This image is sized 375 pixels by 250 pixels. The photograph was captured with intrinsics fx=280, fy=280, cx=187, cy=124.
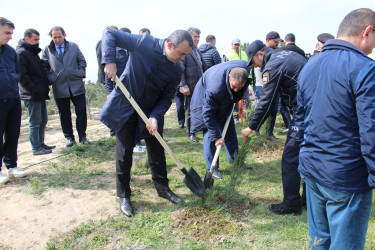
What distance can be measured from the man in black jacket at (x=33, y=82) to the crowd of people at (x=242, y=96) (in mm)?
18

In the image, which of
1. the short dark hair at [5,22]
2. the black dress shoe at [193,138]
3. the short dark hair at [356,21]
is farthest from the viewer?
the black dress shoe at [193,138]

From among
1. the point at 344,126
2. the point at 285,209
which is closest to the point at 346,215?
the point at 344,126

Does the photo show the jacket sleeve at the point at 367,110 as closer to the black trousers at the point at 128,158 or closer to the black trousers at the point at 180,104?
the black trousers at the point at 128,158

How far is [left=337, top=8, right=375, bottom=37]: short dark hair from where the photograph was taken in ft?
A: 5.27

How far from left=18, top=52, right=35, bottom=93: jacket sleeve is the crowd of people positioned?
0.02 meters

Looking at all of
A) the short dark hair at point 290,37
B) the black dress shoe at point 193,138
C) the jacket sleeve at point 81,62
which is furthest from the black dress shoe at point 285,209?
the short dark hair at point 290,37

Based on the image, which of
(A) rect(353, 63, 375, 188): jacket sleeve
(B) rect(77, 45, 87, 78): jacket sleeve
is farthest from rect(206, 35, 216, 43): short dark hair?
(A) rect(353, 63, 375, 188): jacket sleeve

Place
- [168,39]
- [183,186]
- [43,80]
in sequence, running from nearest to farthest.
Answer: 1. [168,39]
2. [183,186]
3. [43,80]

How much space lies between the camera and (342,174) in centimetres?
166

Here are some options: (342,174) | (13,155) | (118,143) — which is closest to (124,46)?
(118,143)

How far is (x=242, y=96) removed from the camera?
13.0ft

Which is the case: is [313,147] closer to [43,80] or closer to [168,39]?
[168,39]

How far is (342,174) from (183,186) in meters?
2.53

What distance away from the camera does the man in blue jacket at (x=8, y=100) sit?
3783mm
